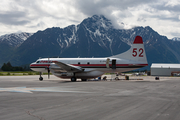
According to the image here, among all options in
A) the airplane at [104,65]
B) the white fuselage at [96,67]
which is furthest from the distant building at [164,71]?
the white fuselage at [96,67]

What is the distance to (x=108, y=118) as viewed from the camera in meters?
8.69

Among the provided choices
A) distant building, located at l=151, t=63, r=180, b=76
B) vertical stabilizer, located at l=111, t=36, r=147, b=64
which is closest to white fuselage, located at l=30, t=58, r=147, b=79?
vertical stabilizer, located at l=111, t=36, r=147, b=64

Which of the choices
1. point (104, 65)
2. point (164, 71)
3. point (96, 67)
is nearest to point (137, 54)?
point (104, 65)

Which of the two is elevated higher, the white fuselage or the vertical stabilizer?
the vertical stabilizer

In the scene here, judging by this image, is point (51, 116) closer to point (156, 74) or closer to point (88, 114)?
point (88, 114)

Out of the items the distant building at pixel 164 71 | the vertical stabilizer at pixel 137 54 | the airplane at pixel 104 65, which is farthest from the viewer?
the distant building at pixel 164 71

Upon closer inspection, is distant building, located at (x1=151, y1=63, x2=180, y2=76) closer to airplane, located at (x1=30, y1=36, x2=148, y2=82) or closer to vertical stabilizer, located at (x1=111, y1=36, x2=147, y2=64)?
airplane, located at (x1=30, y1=36, x2=148, y2=82)

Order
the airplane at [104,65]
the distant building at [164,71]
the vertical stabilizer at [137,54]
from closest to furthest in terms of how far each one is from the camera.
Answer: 1. the airplane at [104,65]
2. the vertical stabilizer at [137,54]
3. the distant building at [164,71]

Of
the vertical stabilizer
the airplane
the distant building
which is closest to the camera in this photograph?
the airplane

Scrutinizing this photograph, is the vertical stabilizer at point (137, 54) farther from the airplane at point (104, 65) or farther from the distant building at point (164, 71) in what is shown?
the distant building at point (164, 71)

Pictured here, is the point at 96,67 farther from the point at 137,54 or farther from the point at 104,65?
the point at 137,54

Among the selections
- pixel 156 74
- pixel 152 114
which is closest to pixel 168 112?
pixel 152 114

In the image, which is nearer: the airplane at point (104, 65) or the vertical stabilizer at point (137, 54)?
the airplane at point (104, 65)

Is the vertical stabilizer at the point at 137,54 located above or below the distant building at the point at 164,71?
above
